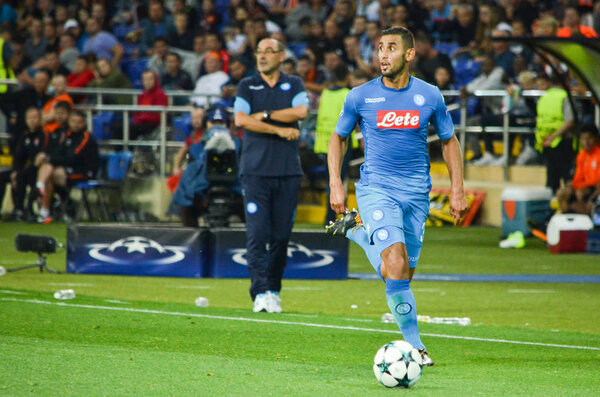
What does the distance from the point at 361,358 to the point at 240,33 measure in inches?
647

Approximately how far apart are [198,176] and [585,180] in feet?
19.5

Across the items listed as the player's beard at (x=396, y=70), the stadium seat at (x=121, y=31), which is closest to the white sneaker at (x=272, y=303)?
the player's beard at (x=396, y=70)

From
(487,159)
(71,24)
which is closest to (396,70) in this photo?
(487,159)

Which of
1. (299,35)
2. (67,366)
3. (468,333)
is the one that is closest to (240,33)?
(299,35)

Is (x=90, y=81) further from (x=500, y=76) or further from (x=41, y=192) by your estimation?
(x=500, y=76)

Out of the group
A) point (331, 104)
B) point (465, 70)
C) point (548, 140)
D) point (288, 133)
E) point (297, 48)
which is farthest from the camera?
point (297, 48)

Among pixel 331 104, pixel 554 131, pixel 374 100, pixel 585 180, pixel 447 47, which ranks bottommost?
pixel 585 180

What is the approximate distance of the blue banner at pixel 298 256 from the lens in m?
12.9

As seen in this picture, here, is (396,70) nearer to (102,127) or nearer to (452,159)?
(452,159)

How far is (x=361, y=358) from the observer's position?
7.63 meters

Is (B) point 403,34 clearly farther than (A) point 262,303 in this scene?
No

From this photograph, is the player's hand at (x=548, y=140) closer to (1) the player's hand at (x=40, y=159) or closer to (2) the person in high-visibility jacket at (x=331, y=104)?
(2) the person in high-visibility jacket at (x=331, y=104)

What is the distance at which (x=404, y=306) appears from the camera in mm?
6891

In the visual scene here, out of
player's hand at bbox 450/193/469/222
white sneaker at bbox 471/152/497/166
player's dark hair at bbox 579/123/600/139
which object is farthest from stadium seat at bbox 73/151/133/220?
player's hand at bbox 450/193/469/222
